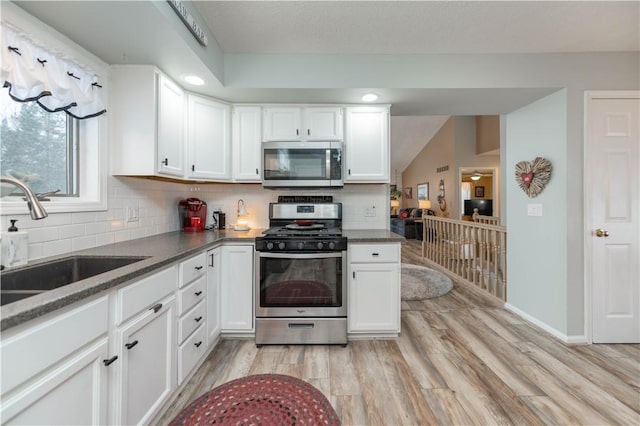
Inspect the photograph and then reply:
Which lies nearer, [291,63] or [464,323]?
[291,63]

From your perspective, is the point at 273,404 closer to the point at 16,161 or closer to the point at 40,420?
the point at 40,420

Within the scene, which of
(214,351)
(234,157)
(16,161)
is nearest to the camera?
(16,161)

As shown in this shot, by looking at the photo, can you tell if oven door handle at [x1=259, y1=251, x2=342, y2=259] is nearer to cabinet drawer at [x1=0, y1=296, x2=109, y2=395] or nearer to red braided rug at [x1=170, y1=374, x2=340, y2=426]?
red braided rug at [x1=170, y1=374, x2=340, y2=426]

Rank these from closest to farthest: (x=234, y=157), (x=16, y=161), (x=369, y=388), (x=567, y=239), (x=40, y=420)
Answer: (x=40, y=420) → (x=16, y=161) → (x=369, y=388) → (x=567, y=239) → (x=234, y=157)

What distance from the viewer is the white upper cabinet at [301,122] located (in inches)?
102

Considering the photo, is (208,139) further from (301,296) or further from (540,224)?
(540,224)

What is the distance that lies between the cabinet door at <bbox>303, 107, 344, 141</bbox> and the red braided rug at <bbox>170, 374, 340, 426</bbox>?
2075 mm

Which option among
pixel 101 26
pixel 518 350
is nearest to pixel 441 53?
pixel 101 26

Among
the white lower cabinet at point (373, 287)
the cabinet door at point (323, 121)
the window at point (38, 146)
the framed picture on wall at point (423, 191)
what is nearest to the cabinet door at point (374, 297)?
the white lower cabinet at point (373, 287)

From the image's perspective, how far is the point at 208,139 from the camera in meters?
2.50

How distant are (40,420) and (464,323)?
3.04 m

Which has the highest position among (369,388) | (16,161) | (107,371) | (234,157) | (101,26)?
(101,26)

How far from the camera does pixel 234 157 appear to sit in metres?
2.62

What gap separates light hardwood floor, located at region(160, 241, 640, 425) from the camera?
1550 millimetres
